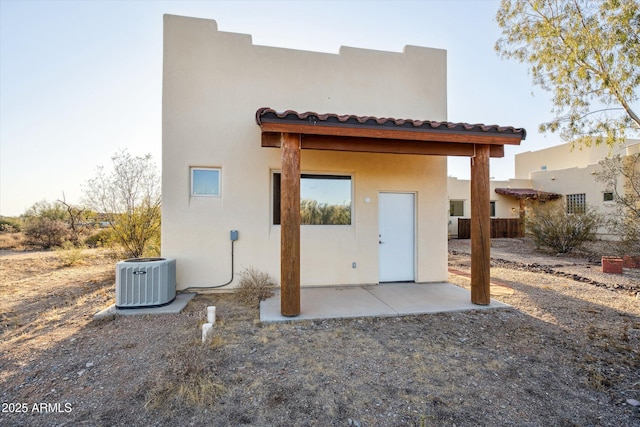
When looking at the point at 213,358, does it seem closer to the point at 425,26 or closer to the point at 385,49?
the point at 385,49

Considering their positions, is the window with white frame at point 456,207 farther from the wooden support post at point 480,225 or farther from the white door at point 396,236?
the wooden support post at point 480,225

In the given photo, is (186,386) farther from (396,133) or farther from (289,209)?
(396,133)

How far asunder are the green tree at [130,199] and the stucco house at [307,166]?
3357 mm

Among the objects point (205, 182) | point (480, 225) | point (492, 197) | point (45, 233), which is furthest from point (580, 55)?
point (45, 233)

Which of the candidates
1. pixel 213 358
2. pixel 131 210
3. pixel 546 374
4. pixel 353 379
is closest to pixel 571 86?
pixel 546 374

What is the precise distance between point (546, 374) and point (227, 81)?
7379 millimetres

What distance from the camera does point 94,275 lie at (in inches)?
335

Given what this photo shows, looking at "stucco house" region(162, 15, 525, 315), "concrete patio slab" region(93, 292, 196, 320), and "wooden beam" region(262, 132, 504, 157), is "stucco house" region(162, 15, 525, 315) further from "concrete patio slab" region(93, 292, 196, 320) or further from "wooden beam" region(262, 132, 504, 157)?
"concrete patio slab" region(93, 292, 196, 320)

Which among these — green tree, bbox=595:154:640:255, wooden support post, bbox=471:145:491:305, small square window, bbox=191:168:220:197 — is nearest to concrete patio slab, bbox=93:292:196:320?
small square window, bbox=191:168:220:197

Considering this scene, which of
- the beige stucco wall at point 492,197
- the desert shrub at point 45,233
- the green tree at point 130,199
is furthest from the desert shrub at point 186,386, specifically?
the beige stucco wall at point 492,197

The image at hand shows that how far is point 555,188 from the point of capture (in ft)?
69.9

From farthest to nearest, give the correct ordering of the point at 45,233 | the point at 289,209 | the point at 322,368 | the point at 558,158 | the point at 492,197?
the point at 558,158
the point at 492,197
the point at 45,233
the point at 289,209
the point at 322,368

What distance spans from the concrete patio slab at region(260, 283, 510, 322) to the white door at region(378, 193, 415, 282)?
0.38 meters

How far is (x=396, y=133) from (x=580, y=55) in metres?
8.87
